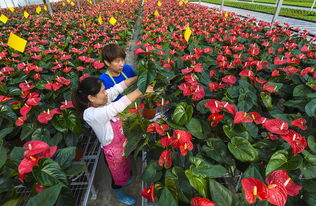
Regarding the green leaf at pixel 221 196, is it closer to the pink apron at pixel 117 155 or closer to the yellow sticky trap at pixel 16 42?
the pink apron at pixel 117 155

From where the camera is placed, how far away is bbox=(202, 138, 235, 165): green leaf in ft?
3.21

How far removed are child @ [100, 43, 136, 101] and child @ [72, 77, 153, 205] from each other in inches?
7.9

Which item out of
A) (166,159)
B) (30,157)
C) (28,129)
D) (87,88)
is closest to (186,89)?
(166,159)

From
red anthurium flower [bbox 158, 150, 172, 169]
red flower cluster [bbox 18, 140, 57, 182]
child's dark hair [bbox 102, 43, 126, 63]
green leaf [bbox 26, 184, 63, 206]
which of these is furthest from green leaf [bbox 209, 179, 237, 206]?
child's dark hair [bbox 102, 43, 126, 63]

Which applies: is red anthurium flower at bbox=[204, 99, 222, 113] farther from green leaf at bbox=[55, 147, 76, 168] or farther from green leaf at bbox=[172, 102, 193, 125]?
green leaf at bbox=[55, 147, 76, 168]

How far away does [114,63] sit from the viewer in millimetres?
1653

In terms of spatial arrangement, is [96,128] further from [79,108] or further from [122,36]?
[122,36]

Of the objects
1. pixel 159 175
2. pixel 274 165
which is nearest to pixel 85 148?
pixel 159 175

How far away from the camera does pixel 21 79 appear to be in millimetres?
1970

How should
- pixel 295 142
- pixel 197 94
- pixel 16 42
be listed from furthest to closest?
pixel 16 42
pixel 197 94
pixel 295 142

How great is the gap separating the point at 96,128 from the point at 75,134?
1.03 ft

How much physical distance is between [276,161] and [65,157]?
46.9 inches

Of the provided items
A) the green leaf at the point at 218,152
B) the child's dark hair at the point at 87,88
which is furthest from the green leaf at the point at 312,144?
the child's dark hair at the point at 87,88

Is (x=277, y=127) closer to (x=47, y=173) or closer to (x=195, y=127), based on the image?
(x=195, y=127)
